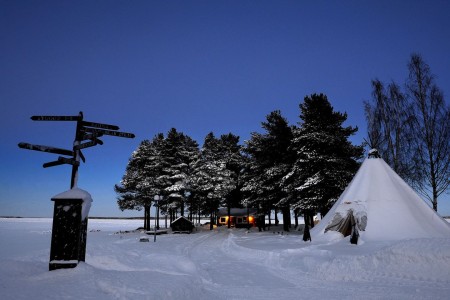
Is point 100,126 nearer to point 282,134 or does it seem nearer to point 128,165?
point 282,134

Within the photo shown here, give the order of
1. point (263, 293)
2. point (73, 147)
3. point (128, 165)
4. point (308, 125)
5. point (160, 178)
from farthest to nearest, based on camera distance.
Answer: point (128, 165) → point (160, 178) → point (308, 125) → point (73, 147) → point (263, 293)

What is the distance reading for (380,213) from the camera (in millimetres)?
15562

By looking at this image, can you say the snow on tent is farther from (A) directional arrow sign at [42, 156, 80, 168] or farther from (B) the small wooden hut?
(B) the small wooden hut

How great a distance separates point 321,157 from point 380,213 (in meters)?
7.88

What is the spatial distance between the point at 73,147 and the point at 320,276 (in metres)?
7.78

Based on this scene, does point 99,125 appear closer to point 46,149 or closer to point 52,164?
point 46,149

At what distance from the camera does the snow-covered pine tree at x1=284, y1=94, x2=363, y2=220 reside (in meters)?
22.7

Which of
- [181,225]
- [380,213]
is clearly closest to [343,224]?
[380,213]

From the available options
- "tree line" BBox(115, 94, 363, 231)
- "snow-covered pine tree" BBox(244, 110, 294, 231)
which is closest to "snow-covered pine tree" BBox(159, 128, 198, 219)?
"tree line" BBox(115, 94, 363, 231)

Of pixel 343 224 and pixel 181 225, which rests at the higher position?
pixel 343 224

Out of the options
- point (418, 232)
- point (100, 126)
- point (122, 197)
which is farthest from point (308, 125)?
point (122, 197)

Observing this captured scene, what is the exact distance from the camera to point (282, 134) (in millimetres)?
32594

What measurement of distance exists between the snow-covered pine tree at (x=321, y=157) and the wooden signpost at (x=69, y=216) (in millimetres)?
18336

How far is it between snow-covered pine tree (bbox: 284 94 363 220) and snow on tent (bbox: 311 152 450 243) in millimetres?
4204
